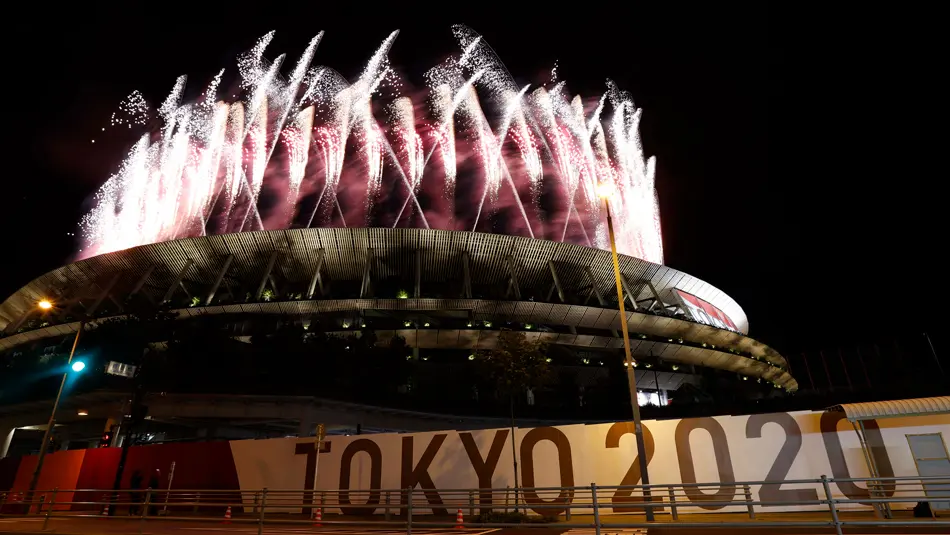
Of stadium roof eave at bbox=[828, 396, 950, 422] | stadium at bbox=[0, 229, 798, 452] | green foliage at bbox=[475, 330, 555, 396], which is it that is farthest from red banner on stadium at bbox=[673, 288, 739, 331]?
stadium roof eave at bbox=[828, 396, 950, 422]

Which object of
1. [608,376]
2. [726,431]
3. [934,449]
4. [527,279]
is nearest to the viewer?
[934,449]

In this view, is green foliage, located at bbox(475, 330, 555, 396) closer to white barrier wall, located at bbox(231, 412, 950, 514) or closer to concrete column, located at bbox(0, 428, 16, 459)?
white barrier wall, located at bbox(231, 412, 950, 514)

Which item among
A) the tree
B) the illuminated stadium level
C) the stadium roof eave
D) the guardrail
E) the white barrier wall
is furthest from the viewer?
the illuminated stadium level

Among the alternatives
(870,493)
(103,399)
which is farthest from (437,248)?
(870,493)

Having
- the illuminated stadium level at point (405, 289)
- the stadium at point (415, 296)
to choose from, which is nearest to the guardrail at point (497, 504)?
the stadium at point (415, 296)

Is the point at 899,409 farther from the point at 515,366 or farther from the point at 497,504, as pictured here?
the point at 515,366

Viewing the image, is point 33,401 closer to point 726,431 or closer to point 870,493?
point 726,431
